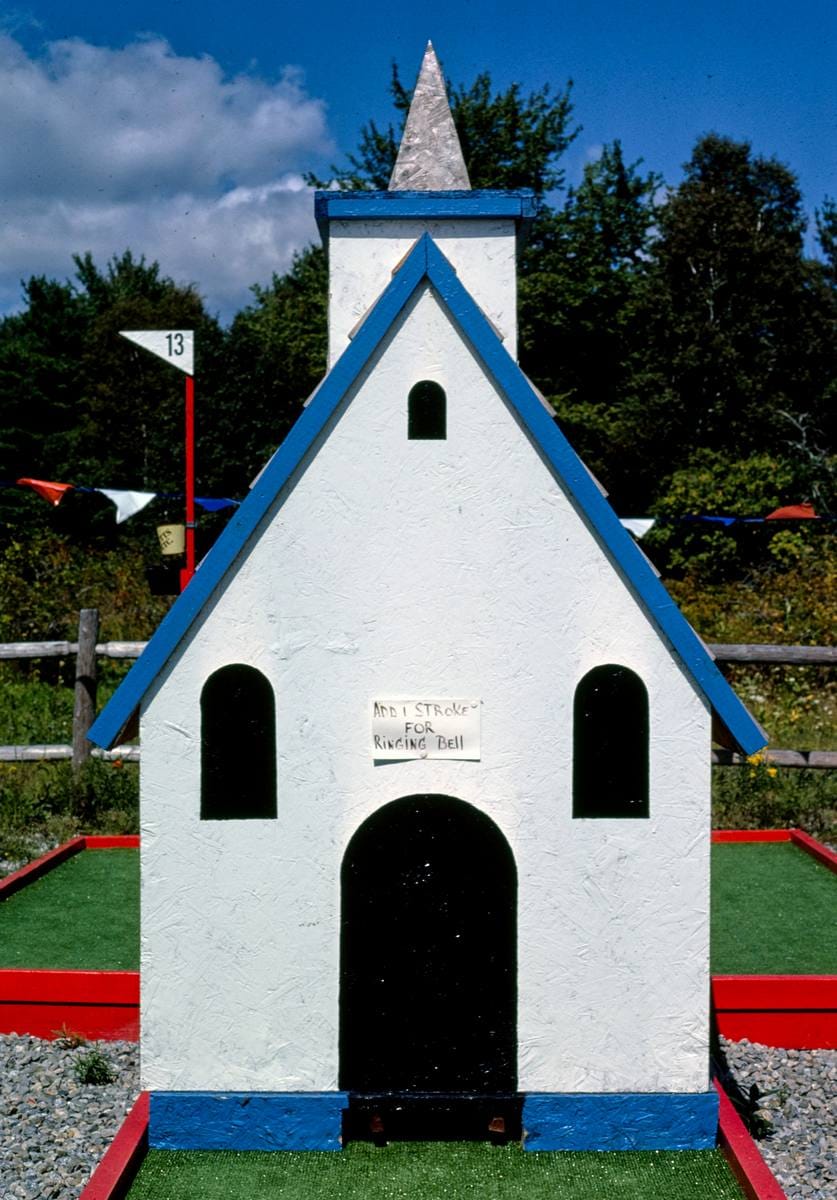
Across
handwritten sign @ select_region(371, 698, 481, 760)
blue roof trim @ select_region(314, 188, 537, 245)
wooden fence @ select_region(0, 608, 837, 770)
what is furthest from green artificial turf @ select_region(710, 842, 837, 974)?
blue roof trim @ select_region(314, 188, 537, 245)

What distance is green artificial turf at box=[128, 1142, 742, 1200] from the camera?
13.8 ft

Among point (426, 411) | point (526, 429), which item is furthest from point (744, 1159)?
point (426, 411)

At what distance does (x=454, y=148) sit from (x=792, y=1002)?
16.6 ft

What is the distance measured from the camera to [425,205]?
17.8ft

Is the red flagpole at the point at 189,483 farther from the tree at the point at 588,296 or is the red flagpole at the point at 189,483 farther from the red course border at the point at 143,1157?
the tree at the point at 588,296

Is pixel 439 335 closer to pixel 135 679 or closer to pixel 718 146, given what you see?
pixel 135 679

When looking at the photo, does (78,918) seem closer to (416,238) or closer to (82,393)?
(416,238)

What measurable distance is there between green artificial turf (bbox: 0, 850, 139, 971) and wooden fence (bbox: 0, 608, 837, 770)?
5.24 feet

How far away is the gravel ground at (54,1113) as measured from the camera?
4.62 metres

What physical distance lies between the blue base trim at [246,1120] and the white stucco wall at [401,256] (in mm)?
3365

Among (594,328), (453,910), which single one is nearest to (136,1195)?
(453,910)

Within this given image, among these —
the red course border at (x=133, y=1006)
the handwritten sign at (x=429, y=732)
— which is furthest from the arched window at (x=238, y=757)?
the red course border at (x=133, y=1006)

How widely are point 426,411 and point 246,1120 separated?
2.94 m

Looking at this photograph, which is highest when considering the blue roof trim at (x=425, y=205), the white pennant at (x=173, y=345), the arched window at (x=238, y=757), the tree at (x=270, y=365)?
the tree at (x=270, y=365)
